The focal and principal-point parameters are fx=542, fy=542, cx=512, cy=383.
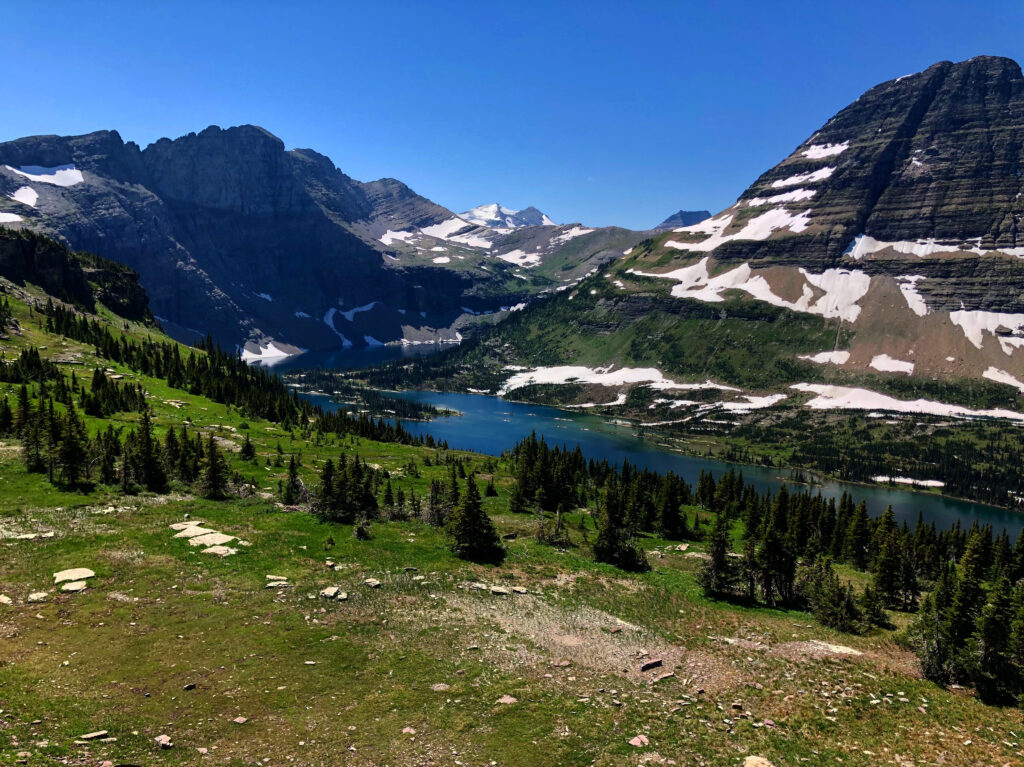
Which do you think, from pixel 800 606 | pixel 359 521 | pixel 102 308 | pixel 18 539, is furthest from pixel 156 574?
pixel 102 308

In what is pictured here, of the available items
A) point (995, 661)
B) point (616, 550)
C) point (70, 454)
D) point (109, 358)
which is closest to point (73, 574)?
point (70, 454)

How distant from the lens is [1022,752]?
2200 centimetres

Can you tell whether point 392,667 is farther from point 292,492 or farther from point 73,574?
point 292,492

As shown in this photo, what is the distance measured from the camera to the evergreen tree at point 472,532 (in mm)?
42781

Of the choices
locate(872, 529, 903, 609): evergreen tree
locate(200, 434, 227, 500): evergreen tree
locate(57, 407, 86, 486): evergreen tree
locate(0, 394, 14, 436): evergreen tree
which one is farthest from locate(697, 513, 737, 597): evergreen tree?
locate(0, 394, 14, 436): evergreen tree

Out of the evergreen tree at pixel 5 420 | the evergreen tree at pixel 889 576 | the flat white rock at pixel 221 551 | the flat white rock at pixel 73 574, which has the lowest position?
the evergreen tree at pixel 889 576

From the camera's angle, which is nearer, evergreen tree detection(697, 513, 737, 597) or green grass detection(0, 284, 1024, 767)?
green grass detection(0, 284, 1024, 767)

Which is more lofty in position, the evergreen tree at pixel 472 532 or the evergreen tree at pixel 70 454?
the evergreen tree at pixel 70 454

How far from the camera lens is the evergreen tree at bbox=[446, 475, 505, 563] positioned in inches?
1684

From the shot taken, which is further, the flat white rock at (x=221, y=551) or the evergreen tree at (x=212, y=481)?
the evergreen tree at (x=212, y=481)

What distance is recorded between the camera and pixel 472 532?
141 feet

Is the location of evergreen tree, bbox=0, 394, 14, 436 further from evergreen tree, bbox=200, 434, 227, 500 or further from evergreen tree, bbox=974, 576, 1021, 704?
evergreen tree, bbox=974, 576, 1021, 704

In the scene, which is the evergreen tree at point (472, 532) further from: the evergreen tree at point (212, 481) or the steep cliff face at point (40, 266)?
the steep cliff face at point (40, 266)

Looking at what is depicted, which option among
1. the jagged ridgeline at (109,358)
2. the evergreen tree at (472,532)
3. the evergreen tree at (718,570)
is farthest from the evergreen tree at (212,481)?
the jagged ridgeline at (109,358)
